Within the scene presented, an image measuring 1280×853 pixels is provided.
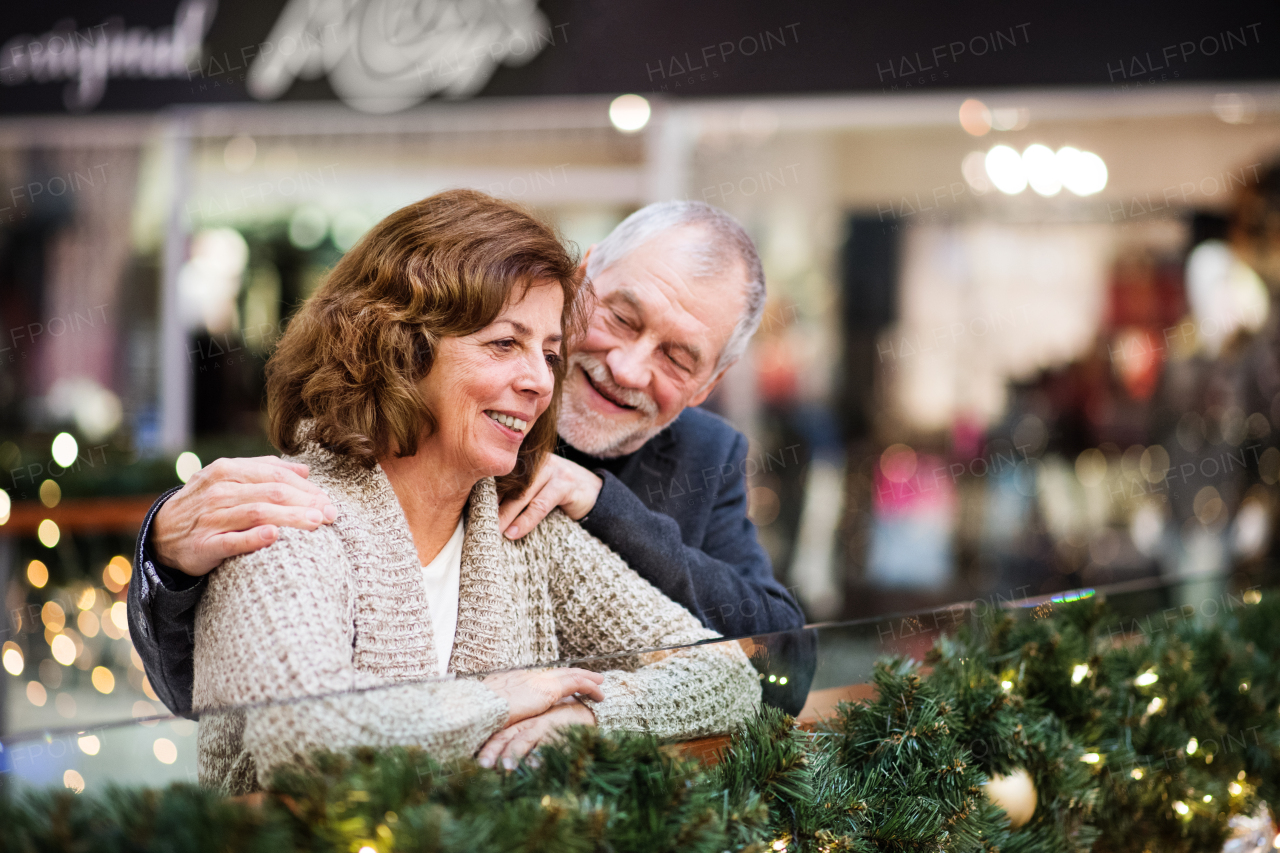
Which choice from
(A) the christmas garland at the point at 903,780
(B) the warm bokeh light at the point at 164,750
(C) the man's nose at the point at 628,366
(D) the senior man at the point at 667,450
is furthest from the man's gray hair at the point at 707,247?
(B) the warm bokeh light at the point at 164,750

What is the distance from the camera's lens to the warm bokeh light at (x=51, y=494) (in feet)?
10.7

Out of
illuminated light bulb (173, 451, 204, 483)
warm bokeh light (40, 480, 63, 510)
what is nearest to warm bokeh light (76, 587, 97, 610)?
warm bokeh light (40, 480, 63, 510)

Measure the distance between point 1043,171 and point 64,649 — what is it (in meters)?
4.78

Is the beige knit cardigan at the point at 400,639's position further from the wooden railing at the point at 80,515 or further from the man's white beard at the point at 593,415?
the wooden railing at the point at 80,515

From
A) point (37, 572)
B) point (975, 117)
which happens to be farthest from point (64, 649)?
point (975, 117)

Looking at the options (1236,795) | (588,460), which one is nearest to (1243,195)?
(1236,795)

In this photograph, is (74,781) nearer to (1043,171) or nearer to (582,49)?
(582,49)

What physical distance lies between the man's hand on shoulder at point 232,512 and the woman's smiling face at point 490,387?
14 cm

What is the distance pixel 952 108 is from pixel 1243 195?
148 cm

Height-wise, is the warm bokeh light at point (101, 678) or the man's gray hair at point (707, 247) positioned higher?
the man's gray hair at point (707, 247)

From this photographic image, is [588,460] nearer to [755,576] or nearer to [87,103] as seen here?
[755,576]

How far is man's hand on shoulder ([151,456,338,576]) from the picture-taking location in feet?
3.00

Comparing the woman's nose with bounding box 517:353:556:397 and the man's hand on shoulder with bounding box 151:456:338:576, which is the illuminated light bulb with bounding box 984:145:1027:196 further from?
the man's hand on shoulder with bounding box 151:456:338:576

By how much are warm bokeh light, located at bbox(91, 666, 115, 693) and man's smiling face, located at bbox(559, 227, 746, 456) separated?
2934 millimetres
